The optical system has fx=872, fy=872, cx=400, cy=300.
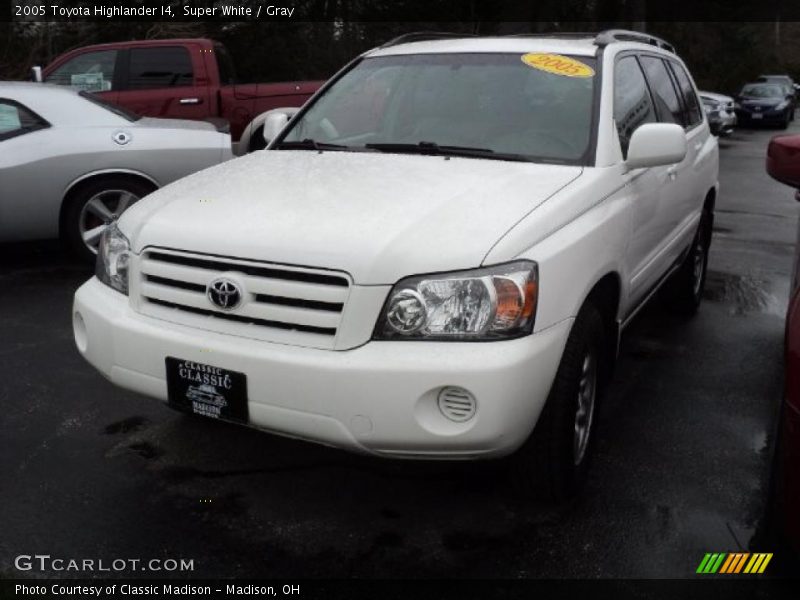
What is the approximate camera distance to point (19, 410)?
411 centimetres

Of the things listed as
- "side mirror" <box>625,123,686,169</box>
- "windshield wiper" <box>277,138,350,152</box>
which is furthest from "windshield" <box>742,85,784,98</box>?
"windshield wiper" <box>277,138,350,152</box>

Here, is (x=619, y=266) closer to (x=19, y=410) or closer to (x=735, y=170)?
(x=19, y=410)

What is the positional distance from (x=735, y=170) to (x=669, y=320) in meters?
10.3

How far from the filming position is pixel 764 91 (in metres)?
28.7

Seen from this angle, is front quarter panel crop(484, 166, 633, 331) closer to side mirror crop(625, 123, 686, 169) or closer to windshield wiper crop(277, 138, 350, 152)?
side mirror crop(625, 123, 686, 169)

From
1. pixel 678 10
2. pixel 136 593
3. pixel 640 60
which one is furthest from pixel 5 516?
pixel 678 10

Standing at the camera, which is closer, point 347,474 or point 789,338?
point 789,338

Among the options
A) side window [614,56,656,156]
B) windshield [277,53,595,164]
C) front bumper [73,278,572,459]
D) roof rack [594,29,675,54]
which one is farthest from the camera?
roof rack [594,29,675,54]

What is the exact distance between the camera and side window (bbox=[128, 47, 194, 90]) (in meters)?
9.63

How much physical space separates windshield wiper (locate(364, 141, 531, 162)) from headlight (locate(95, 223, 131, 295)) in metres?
1.18

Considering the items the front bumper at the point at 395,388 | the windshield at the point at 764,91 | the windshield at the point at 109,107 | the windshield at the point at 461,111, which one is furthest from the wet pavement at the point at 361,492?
the windshield at the point at 764,91

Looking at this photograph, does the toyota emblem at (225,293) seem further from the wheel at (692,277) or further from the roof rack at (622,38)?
the wheel at (692,277)

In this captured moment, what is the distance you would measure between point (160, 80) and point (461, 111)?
21.7 feet

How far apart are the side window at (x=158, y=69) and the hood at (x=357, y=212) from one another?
21.2ft
